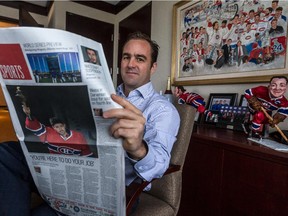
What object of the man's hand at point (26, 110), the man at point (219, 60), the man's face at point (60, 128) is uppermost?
the man at point (219, 60)

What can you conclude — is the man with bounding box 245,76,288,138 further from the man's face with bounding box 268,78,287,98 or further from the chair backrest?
the chair backrest

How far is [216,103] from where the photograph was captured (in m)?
1.50

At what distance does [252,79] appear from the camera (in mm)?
1306

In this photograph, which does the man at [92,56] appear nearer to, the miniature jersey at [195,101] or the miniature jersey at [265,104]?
the miniature jersey at [265,104]

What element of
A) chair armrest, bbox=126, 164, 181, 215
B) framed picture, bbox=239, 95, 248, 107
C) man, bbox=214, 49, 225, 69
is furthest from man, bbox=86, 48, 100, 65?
man, bbox=214, 49, 225, 69

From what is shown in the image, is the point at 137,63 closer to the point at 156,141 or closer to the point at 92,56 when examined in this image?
the point at 156,141

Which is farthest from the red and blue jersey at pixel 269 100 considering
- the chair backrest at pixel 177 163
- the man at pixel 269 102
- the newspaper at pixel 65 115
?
the newspaper at pixel 65 115

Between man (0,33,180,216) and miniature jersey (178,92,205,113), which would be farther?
miniature jersey (178,92,205,113)

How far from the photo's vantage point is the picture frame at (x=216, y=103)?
1421 mm

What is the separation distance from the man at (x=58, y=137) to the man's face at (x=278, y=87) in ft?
3.07

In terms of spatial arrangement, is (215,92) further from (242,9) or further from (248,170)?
(248,170)

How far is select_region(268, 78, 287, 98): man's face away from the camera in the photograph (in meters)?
1.01

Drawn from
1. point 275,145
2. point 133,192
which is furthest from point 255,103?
point 133,192

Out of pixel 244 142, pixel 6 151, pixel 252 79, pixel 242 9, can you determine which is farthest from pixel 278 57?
pixel 6 151
